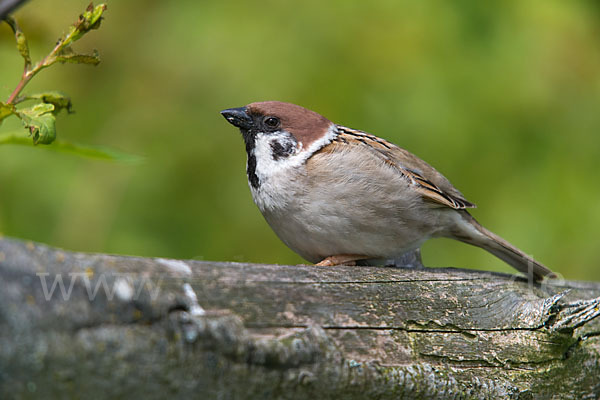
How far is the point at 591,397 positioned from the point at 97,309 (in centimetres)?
138

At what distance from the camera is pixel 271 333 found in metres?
1.25

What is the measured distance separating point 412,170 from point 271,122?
1.84 feet

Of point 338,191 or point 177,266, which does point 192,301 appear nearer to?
point 177,266

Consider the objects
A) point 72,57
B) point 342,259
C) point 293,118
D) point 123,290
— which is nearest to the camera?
point 123,290

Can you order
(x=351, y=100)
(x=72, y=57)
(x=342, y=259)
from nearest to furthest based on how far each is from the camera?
(x=72, y=57) < (x=342, y=259) < (x=351, y=100)

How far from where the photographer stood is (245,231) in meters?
3.35

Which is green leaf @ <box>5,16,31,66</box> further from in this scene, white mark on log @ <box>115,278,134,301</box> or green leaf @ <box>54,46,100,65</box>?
white mark on log @ <box>115,278,134,301</box>

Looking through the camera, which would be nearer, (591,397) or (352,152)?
(591,397)

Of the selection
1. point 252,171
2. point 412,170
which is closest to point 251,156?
point 252,171

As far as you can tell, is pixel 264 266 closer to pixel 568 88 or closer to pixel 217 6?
pixel 217 6

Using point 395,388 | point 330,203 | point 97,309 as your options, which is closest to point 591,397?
point 395,388

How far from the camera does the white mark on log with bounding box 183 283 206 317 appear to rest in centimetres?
117

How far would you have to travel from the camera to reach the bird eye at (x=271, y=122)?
2.51 m

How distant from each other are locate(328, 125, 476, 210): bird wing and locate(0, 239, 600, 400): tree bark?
2.24 feet
